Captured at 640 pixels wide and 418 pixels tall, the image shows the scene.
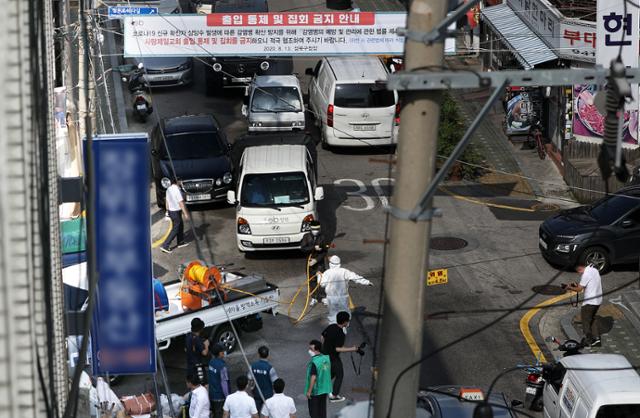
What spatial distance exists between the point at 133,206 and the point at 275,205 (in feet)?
32.1

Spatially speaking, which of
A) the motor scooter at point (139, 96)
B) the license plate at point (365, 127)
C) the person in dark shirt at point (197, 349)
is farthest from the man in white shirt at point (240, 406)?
the motor scooter at point (139, 96)

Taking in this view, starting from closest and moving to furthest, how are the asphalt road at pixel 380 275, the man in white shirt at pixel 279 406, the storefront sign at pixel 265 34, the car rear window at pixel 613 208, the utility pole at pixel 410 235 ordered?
the utility pole at pixel 410 235 < the man in white shirt at pixel 279 406 < the asphalt road at pixel 380 275 < the car rear window at pixel 613 208 < the storefront sign at pixel 265 34

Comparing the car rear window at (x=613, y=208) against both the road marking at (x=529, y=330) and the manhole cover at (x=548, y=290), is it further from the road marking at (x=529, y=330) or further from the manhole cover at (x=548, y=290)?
the road marking at (x=529, y=330)

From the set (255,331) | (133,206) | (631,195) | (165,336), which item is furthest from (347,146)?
(133,206)

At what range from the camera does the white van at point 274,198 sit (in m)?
21.4

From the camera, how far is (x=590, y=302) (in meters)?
17.5

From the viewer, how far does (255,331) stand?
18109 millimetres

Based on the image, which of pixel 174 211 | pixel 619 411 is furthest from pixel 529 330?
pixel 174 211

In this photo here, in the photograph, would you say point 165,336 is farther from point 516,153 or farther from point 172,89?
point 172,89

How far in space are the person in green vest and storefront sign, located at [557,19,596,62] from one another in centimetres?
1301

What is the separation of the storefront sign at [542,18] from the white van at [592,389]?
13566 millimetres

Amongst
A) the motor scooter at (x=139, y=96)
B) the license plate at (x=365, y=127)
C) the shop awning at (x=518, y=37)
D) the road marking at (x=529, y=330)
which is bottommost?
the road marking at (x=529, y=330)

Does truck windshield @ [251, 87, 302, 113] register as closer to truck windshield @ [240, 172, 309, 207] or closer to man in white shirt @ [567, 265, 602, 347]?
truck windshield @ [240, 172, 309, 207]

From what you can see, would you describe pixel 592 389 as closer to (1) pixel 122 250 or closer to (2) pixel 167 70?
(1) pixel 122 250
